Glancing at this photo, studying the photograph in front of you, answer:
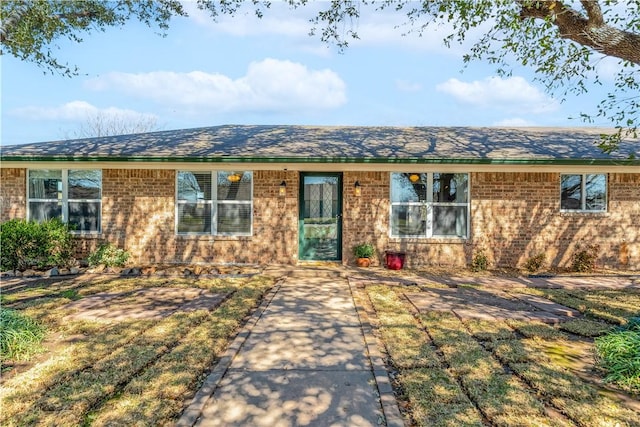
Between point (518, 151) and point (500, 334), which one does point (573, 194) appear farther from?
point (500, 334)

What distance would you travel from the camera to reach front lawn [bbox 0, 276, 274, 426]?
2.90m

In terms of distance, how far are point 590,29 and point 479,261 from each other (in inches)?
224

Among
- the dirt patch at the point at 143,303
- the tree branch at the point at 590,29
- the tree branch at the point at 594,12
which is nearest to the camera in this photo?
the tree branch at the point at 590,29

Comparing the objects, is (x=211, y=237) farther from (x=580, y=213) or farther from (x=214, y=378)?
(x=580, y=213)

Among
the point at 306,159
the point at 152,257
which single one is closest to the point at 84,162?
the point at 152,257

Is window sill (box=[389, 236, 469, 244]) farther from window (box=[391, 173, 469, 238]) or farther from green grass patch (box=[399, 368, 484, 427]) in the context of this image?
green grass patch (box=[399, 368, 484, 427])

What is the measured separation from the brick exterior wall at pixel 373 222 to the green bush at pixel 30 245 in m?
0.81

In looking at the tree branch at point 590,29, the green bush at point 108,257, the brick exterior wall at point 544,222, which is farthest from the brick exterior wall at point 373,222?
the tree branch at point 590,29

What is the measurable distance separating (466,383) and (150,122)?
→ 38.2m

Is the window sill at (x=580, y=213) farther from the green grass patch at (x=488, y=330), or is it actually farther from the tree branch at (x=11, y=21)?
the tree branch at (x=11, y=21)

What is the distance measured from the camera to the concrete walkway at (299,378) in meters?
2.89

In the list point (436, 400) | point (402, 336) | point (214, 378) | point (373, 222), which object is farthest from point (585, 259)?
point (214, 378)

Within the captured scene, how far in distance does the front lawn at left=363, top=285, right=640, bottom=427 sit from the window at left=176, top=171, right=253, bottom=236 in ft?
16.8

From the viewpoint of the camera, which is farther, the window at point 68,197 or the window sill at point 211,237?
the window at point 68,197
